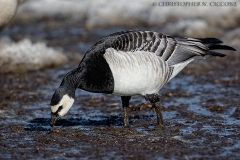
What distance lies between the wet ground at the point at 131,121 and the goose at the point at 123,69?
1.77 feet

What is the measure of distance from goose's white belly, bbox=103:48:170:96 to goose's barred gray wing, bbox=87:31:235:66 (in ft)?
0.37

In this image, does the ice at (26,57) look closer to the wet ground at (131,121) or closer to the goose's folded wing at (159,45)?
the wet ground at (131,121)

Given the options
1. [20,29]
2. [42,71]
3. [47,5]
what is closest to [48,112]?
[42,71]

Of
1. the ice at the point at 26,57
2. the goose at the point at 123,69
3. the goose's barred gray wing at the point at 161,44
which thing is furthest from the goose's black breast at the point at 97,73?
the ice at the point at 26,57

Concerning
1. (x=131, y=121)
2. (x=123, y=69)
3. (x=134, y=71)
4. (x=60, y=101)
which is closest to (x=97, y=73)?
(x=123, y=69)

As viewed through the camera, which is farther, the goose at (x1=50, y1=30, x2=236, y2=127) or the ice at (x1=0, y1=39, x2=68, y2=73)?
the ice at (x1=0, y1=39, x2=68, y2=73)

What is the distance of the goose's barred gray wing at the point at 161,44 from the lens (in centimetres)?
808

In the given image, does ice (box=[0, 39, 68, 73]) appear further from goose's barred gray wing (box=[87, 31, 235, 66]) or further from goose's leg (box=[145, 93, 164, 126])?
goose's leg (box=[145, 93, 164, 126])

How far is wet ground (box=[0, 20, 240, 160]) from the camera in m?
7.16

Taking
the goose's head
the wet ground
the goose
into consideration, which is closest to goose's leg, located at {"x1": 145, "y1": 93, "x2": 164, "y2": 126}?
the goose

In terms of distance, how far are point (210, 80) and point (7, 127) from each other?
503 centimetres

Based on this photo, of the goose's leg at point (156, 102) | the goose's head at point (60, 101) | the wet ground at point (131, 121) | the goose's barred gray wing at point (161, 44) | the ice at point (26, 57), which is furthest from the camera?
the ice at point (26, 57)

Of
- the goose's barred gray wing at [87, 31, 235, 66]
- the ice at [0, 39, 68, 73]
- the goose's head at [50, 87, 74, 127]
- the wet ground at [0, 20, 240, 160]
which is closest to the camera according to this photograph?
the wet ground at [0, 20, 240, 160]

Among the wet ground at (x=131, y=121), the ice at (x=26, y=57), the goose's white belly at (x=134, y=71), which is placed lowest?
the wet ground at (x=131, y=121)
